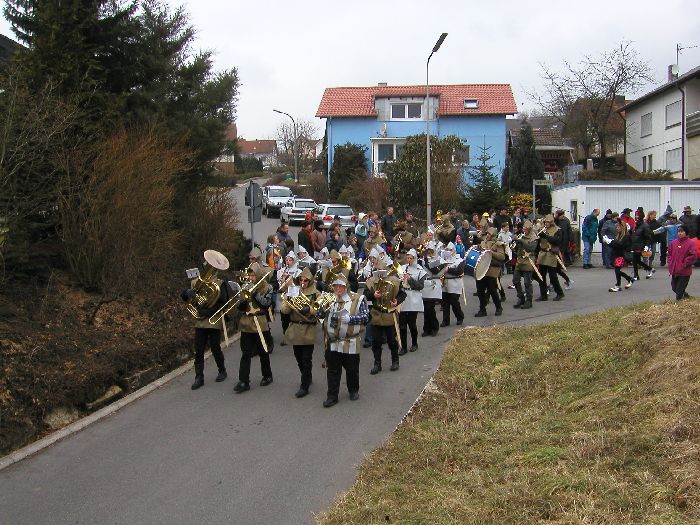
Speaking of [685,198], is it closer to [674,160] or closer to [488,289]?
[674,160]

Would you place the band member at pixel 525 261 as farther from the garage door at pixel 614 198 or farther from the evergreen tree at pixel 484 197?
the evergreen tree at pixel 484 197

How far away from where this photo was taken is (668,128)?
121ft

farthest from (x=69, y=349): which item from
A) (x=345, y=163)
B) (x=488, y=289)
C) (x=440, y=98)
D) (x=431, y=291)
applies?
(x=440, y=98)

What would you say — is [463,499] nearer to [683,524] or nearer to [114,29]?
[683,524]

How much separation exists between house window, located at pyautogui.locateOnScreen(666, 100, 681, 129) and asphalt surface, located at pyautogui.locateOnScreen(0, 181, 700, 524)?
28.8 metres

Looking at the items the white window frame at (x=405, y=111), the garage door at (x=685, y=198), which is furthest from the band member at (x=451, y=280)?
the white window frame at (x=405, y=111)

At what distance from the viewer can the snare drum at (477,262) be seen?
48.9 ft

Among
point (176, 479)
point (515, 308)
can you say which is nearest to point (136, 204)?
point (176, 479)

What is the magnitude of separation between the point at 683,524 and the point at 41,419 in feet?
24.7

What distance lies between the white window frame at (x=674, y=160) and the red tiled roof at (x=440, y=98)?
37.4 feet

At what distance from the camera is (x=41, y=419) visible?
30.7 ft

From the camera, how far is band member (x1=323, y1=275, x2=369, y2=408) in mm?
9914

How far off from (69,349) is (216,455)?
3758mm

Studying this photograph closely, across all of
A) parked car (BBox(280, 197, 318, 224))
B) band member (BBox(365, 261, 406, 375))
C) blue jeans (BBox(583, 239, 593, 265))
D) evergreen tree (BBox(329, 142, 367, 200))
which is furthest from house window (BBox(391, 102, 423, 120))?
band member (BBox(365, 261, 406, 375))
